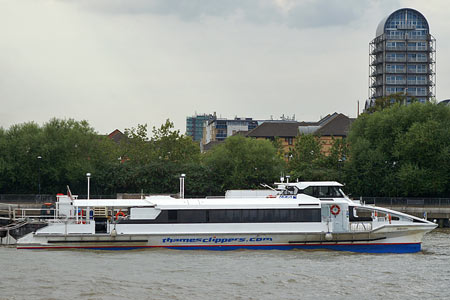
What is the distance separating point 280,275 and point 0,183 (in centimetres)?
4558

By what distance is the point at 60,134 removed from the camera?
71312 millimetres

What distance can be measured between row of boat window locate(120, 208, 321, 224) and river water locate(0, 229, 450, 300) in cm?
170

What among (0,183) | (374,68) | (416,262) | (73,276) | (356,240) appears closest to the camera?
(73,276)

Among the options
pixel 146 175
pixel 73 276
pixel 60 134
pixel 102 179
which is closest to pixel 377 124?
pixel 146 175

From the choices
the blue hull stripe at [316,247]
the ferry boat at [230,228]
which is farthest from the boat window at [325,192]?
the blue hull stripe at [316,247]

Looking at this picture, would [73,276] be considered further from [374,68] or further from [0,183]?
[374,68]

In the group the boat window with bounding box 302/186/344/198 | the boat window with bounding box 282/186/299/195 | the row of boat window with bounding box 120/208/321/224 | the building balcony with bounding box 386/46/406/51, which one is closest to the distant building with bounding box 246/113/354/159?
the building balcony with bounding box 386/46/406/51

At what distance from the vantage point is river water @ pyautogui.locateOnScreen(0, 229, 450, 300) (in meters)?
26.2

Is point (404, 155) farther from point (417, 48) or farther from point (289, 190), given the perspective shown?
point (417, 48)

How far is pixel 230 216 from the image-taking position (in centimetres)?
3631

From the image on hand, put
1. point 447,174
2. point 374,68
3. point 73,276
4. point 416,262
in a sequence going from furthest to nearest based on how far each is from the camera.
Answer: point 374,68
point 447,174
point 416,262
point 73,276

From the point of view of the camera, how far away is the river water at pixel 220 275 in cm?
2624

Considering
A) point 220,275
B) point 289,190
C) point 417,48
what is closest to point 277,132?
point 417,48

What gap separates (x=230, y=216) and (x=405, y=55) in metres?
97.9
